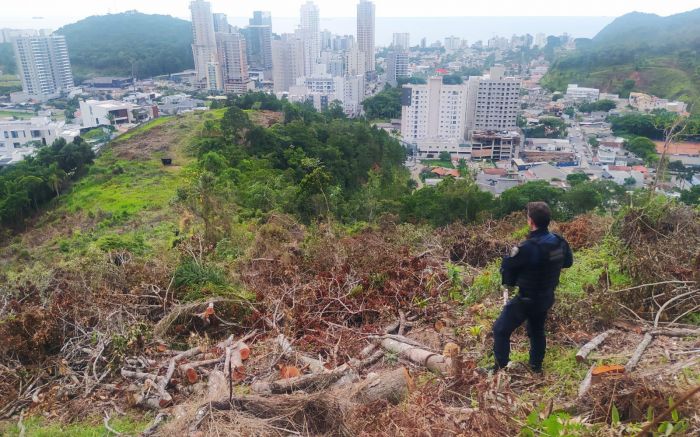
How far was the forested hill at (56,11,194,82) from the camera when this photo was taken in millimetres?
81750

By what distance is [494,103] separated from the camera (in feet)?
163

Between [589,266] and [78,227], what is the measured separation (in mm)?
15440

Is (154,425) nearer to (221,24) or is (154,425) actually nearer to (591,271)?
(591,271)

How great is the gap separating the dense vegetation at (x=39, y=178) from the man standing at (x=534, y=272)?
20.4 m

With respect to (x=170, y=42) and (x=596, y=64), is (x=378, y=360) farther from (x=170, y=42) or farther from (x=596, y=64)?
(x=170, y=42)

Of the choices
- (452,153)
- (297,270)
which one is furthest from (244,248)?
(452,153)

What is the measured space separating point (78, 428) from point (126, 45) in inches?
3910

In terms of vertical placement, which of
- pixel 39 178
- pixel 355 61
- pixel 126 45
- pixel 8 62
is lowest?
pixel 39 178

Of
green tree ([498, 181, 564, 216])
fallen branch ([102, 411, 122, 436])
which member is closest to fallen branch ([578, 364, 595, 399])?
fallen branch ([102, 411, 122, 436])

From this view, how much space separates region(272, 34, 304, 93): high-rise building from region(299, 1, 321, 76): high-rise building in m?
4.41

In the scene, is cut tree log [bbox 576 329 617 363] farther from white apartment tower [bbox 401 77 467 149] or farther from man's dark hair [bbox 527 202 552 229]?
white apartment tower [bbox 401 77 467 149]

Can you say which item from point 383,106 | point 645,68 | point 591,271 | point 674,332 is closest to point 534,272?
point 674,332

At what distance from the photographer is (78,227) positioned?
15.5 m

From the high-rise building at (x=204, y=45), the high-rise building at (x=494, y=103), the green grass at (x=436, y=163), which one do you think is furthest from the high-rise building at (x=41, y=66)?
the high-rise building at (x=494, y=103)
